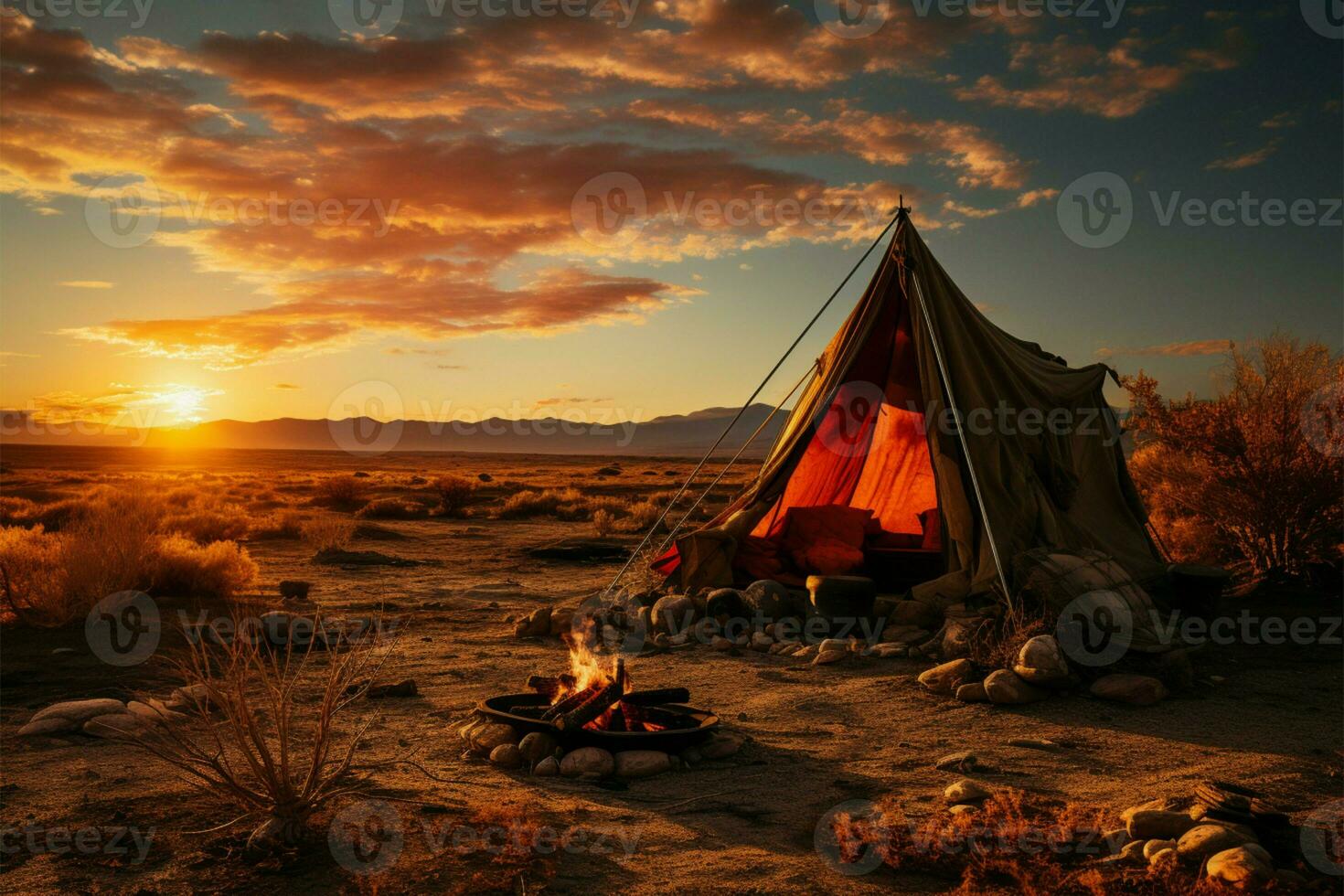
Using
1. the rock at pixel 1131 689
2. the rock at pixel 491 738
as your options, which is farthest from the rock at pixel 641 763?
the rock at pixel 1131 689

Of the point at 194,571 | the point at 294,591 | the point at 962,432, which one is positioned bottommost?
the point at 294,591

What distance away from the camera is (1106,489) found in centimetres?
1059

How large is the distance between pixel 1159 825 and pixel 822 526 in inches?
261

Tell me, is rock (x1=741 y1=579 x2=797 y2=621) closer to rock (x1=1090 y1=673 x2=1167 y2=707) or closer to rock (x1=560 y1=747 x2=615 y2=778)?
rock (x1=1090 y1=673 x2=1167 y2=707)

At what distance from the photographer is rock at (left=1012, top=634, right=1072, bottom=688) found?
632cm

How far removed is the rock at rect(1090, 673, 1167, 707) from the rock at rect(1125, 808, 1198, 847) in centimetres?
255

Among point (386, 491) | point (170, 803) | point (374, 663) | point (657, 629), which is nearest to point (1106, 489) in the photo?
point (657, 629)

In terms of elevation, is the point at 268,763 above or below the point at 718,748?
above

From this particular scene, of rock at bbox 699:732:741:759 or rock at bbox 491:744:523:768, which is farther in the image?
rock at bbox 699:732:741:759

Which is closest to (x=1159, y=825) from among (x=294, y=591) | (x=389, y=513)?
(x=294, y=591)

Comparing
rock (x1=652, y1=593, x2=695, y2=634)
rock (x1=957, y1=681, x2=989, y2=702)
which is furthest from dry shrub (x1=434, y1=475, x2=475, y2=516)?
rock (x1=957, y1=681, x2=989, y2=702)

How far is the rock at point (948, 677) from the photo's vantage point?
21.5ft

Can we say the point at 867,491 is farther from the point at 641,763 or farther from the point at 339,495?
the point at 339,495

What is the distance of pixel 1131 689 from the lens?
6270mm
